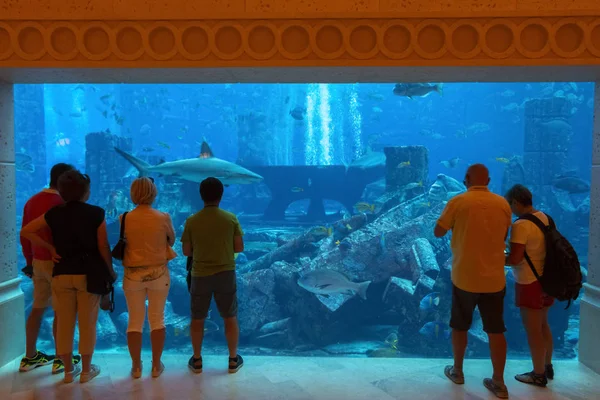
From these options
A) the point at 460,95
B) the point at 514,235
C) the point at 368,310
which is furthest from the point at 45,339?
the point at 460,95

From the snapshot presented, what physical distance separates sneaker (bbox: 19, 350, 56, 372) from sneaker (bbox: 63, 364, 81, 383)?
0.33 m

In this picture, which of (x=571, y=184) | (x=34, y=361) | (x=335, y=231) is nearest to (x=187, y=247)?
(x=34, y=361)

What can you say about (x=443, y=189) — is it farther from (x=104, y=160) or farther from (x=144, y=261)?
(x=104, y=160)

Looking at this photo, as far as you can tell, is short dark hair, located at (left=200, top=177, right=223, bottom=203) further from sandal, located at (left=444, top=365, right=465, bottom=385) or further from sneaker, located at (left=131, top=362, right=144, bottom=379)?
sandal, located at (left=444, top=365, right=465, bottom=385)

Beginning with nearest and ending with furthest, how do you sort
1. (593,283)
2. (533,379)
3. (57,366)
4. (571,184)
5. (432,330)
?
(533,379) → (57,366) → (593,283) → (432,330) → (571,184)

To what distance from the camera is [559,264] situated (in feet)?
9.11

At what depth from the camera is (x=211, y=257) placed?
9.84 feet

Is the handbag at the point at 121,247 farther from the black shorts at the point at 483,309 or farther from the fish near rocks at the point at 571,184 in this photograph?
the fish near rocks at the point at 571,184

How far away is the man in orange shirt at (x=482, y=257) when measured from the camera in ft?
8.98

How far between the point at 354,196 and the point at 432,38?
1714 centimetres

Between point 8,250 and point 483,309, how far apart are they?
3.65 m

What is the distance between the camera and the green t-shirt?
9.82ft

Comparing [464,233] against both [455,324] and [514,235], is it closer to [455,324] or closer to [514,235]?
[514,235]

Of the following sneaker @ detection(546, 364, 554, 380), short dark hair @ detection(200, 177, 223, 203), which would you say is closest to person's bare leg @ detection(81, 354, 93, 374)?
short dark hair @ detection(200, 177, 223, 203)
